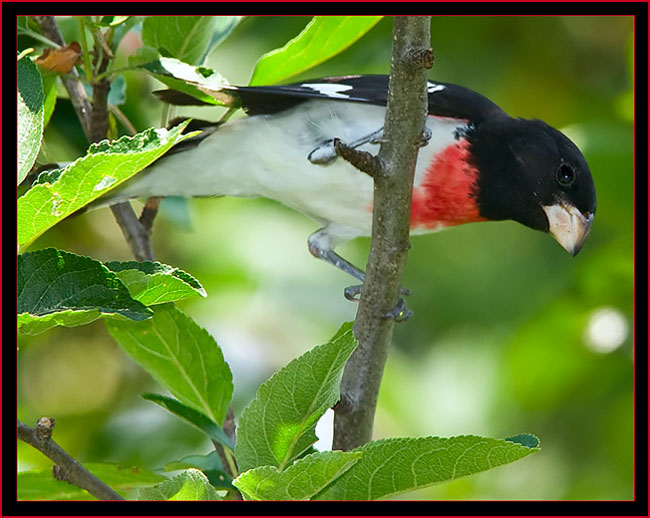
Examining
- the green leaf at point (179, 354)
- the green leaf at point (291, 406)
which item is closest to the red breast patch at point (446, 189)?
the green leaf at point (179, 354)

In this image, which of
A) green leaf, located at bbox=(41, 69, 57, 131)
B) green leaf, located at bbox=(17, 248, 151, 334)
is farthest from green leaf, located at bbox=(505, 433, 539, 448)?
green leaf, located at bbox=(41, 69, 57, 131)

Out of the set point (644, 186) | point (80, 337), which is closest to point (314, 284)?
point (80, 337)

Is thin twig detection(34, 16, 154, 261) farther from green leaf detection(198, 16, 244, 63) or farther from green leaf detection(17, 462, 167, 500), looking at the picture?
green leaf detection(17, 462, 167, 500)

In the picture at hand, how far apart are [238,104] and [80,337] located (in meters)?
1.45

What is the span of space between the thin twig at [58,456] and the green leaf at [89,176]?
30cm

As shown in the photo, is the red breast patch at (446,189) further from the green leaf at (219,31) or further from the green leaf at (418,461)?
the green leaf at (418,461)

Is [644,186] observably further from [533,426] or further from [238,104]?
[533,426]

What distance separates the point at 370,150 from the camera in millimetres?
2420

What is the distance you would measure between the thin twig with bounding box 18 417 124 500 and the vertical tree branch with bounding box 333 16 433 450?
19.3 inches

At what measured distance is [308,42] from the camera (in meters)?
2.10

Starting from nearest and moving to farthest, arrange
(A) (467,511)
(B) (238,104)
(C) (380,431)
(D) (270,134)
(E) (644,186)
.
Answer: (A) (467,511) < (E) (644,186) < (B) (238,104) < (D) (270,134) < (C) (380,431)

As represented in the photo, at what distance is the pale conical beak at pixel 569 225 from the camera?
7.69 ft

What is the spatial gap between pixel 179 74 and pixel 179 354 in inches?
21.6

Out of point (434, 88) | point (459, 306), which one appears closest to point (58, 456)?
point (434, 88)
